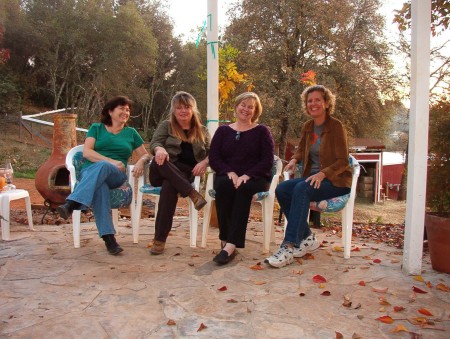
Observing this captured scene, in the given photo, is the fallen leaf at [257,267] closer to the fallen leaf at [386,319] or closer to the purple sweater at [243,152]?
the purple sweater at [243,152]

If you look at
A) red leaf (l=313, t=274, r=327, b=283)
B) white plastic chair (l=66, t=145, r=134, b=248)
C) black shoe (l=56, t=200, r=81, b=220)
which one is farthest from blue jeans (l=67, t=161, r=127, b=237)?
red leaf (l=313, t=274, r=327, b=283)

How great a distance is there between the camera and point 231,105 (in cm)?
498

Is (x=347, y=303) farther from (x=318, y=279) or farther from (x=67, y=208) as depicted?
(x=67, y=208)

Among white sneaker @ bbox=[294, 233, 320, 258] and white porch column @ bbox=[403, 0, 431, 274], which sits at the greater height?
white porch column @ bbox=[403, 0, 431, 274]

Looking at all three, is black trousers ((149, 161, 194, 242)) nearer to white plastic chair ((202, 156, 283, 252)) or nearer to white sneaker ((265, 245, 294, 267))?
white plastic chair ((202, 156, 283, 252))

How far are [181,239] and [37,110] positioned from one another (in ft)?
58.9

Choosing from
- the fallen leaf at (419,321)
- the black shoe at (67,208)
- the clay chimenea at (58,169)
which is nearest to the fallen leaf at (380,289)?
the fallen leaf at (419,321)

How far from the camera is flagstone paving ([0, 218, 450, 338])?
78.1 inches

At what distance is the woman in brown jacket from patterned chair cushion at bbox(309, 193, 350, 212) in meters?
0.03

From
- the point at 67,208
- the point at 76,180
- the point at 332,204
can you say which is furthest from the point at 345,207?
the point at 76,180

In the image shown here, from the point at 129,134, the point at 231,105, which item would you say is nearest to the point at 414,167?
the point at 129,134

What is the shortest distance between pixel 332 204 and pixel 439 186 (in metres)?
0.73

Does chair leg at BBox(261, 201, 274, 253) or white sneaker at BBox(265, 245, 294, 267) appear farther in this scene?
chair leg at BBox(261, 201, 274, 253)

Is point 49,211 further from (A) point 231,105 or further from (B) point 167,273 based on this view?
(B) point 167,273
